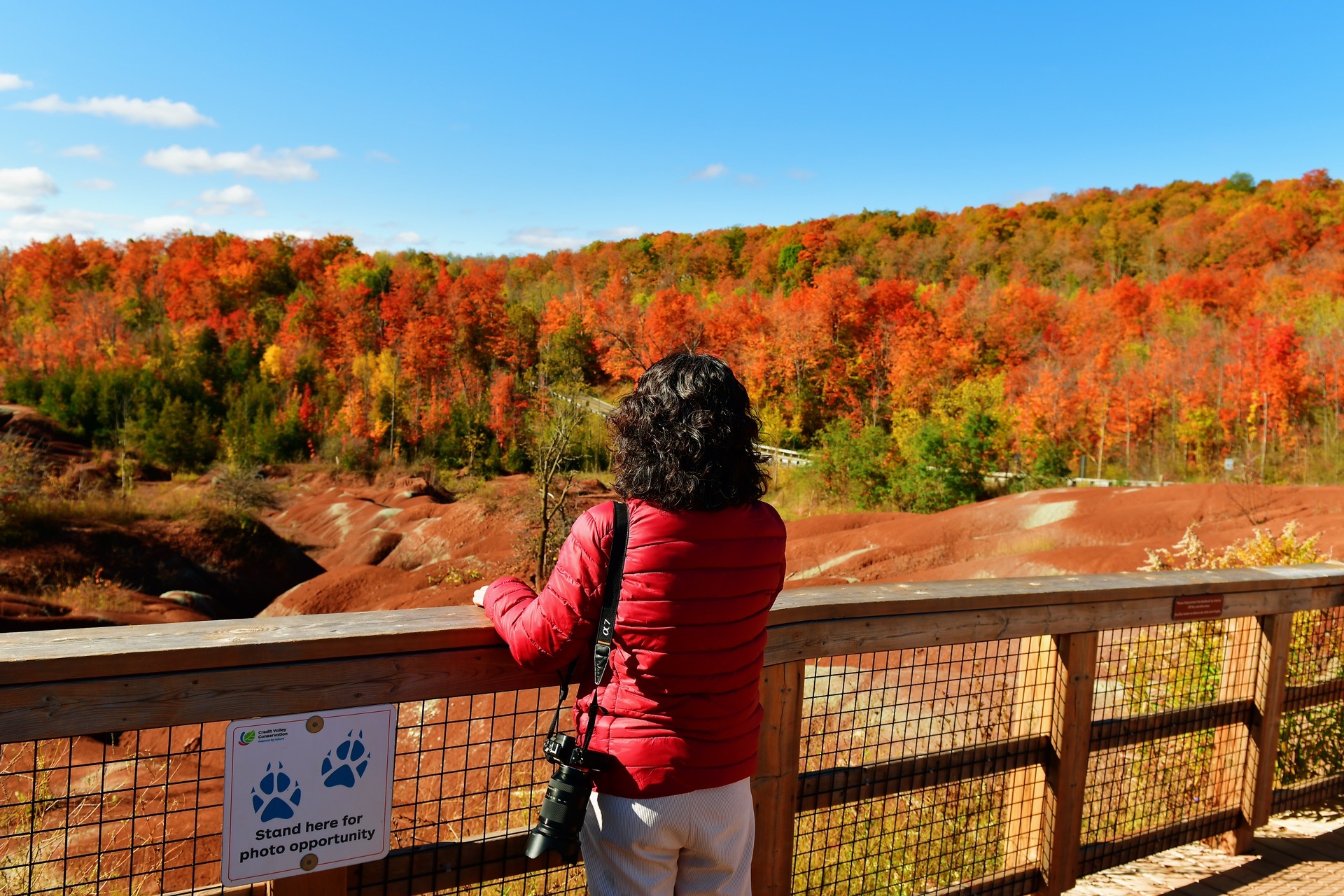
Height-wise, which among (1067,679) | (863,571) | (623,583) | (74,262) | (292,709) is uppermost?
(74,262)

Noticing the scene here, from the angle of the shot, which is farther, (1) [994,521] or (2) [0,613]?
(1) [994,521]

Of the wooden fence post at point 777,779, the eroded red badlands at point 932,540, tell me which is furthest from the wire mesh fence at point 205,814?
the eroded red badlands at point 932,540

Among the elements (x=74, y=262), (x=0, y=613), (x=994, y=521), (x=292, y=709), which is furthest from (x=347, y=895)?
(x=74, y=262)

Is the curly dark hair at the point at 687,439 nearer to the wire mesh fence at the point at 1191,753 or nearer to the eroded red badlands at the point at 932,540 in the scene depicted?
the wire mesh fence at the point at 1191,753

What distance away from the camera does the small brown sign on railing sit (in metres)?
3.30

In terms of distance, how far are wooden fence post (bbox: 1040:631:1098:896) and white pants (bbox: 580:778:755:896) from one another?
4.93 ft

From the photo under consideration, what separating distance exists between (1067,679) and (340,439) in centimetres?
5886

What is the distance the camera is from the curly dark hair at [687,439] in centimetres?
178

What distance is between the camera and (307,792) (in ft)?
5.90

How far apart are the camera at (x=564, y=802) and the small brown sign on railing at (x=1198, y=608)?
2.48 metres

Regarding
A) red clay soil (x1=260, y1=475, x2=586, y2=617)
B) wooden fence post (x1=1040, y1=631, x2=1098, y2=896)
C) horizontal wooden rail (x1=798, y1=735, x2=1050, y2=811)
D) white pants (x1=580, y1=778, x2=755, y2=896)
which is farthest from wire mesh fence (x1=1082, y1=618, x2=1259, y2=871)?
red clay soil (x1=260, y1=475, x2=586, y2=617)

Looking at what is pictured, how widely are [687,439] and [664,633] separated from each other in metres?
0.38

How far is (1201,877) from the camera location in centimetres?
349

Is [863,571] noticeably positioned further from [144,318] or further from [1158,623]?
[144,318]
